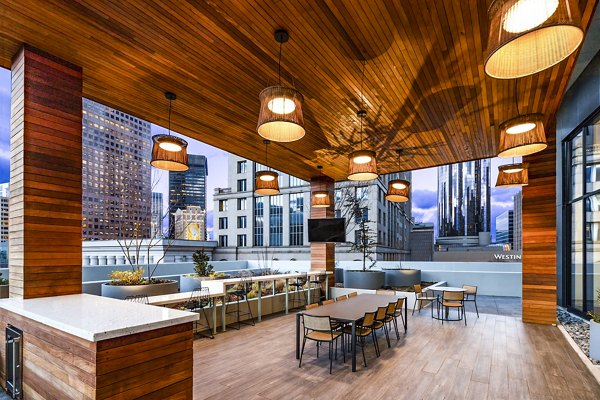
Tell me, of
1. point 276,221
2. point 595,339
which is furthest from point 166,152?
point 276,221

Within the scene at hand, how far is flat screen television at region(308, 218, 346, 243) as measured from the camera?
866cm

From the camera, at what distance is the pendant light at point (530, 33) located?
1599mm

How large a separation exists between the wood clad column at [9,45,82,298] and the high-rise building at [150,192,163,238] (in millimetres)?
5172

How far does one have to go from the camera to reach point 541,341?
17.6ft

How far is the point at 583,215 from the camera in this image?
24.0 ft

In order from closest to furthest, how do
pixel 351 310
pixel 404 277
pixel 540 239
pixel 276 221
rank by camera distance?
pixel 351 310 → pixel 540 239 → pixel 404 277 → pixel 276 221

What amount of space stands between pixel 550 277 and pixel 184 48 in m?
7.42

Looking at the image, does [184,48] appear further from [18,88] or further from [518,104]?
[518,104]

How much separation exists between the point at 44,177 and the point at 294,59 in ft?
9.58

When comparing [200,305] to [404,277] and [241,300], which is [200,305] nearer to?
[241,300]

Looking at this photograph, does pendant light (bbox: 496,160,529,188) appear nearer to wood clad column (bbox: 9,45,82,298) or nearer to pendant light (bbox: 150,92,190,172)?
pendant light (bbox: 150,92,190,172)

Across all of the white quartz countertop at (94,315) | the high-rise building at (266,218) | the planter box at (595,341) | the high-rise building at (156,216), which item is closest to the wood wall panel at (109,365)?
the white quartz countertop at (94,315)

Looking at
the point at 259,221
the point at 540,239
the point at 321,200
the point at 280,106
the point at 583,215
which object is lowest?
the point at 259,221

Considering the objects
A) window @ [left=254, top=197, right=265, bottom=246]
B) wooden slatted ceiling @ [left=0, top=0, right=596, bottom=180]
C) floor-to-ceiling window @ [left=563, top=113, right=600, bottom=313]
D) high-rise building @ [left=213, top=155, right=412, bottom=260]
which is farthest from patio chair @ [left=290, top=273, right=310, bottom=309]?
window @ [left=254, top=197, right=265, bottom=246]
